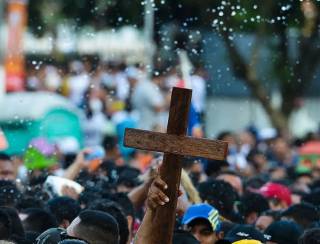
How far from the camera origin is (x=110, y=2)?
2547 cm

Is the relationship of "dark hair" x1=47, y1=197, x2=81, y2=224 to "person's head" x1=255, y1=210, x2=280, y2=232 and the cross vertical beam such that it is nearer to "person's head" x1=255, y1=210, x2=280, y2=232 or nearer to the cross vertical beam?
"person's head" x1=255, y1=210, x2=280, y2=232

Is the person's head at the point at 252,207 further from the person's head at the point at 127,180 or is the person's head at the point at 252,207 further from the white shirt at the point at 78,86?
the white shirt at the point at 78,86

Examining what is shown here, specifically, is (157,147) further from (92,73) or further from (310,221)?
(92,73)

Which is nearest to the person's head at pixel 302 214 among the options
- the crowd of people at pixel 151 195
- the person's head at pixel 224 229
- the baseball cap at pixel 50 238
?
the crowd of people at pixel 151 195

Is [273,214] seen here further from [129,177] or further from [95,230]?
[95,230]

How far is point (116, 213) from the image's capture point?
9.98 metres

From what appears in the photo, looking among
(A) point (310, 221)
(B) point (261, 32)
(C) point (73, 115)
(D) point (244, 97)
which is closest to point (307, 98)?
(D) point (244, 97)

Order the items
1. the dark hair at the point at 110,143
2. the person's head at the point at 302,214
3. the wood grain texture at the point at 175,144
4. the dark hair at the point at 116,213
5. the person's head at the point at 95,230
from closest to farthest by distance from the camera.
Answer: the wood grain texture at the point at 175,144 → the person's head at the point at 95,230 → the dark hair at the point at 116,213 → the person's head at the point at 302,214 → the dark hair at the point at 110,143

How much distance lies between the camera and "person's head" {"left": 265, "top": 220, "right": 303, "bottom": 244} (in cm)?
1012

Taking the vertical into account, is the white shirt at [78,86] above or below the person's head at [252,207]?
above

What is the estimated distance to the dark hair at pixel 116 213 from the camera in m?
9.70

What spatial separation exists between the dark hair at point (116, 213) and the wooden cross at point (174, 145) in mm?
1882

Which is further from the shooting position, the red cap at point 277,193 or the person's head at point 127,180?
the red cap at point 277,193

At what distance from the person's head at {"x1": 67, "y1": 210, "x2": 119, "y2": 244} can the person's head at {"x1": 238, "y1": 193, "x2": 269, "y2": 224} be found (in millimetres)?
3109
